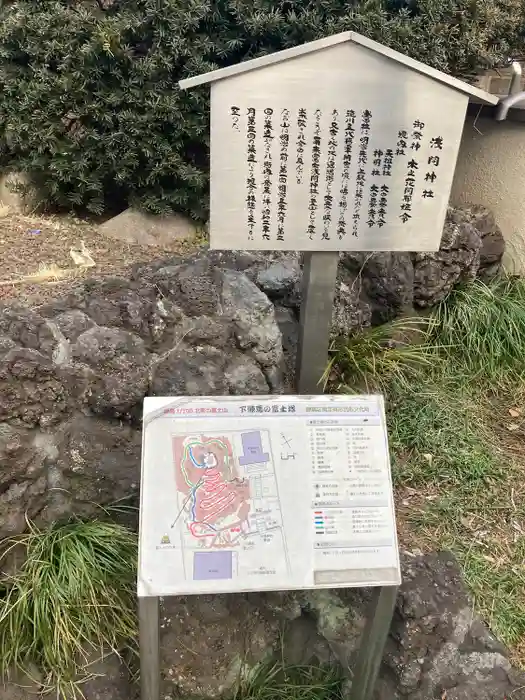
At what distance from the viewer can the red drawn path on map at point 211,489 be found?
95.0 inches

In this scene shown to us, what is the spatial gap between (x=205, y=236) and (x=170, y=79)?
4.05 feet

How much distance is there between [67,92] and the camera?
187 inches

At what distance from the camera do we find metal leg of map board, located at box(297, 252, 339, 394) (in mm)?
3244

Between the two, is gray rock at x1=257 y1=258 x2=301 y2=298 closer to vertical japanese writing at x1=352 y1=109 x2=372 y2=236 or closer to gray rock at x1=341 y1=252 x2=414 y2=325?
gray rock at x1=341 y1=252 x2=414 y2=325

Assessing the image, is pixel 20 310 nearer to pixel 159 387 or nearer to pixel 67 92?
pixel 159 387

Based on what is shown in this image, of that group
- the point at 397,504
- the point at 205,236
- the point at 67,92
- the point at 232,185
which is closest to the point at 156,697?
the point at 397,504

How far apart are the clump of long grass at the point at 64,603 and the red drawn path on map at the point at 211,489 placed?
85 cm

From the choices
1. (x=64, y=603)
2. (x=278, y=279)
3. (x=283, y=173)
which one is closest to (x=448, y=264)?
(x=278, y=279)

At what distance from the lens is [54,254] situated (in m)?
4.66

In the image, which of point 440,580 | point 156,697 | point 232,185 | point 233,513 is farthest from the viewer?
point 440,580

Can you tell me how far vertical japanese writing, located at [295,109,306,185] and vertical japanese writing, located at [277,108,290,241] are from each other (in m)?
0.05

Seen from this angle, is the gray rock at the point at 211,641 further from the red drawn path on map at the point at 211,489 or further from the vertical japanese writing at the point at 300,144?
the vertical japanese writing at the point at 300,144

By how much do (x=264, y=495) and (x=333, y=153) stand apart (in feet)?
5.15

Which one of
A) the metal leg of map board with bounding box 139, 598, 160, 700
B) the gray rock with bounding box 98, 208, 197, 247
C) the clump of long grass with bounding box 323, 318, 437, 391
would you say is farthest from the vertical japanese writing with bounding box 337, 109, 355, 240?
the gray rock with bounding box 98, 208, 197, 247
